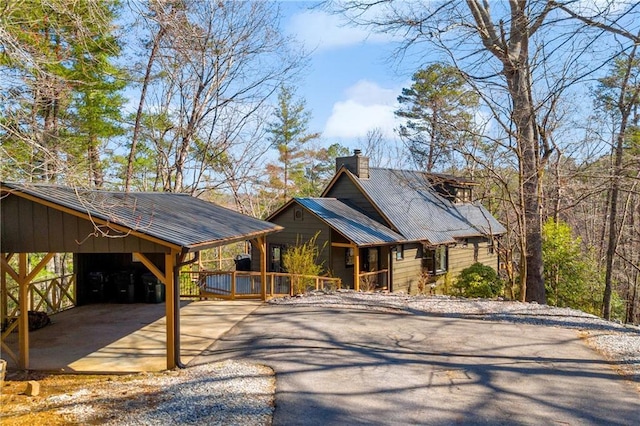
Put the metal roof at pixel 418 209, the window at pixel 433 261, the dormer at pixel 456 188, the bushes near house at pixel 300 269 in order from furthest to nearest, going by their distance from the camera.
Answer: the dormer at pixel 456 188, the window at pixel 433 261, the metal roof at pixel 418 209, the bushes near house at pixel 300 269

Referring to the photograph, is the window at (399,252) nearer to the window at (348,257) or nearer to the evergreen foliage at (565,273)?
the window at (348,257)

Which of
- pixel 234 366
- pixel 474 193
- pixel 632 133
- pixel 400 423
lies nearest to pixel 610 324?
pixel 400 423

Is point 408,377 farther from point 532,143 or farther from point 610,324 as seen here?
point 532,143

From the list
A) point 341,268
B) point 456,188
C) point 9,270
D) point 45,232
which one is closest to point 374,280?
point 341,268

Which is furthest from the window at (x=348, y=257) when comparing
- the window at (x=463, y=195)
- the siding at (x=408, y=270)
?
the window at (x=463, y=195)

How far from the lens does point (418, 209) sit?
2097cm

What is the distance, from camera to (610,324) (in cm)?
978

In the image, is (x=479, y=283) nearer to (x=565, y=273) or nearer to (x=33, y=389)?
(x=565, y=273)

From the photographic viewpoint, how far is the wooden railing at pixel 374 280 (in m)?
17.1

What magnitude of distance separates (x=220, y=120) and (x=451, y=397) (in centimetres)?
1772

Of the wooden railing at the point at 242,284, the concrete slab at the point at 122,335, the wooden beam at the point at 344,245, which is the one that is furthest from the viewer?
the wooden beam at the point at 344,245

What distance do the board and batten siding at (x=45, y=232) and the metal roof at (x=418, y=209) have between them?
12757 millimetres

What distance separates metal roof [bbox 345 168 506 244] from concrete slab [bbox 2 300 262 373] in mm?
8590

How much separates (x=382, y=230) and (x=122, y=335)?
35.5 feet
